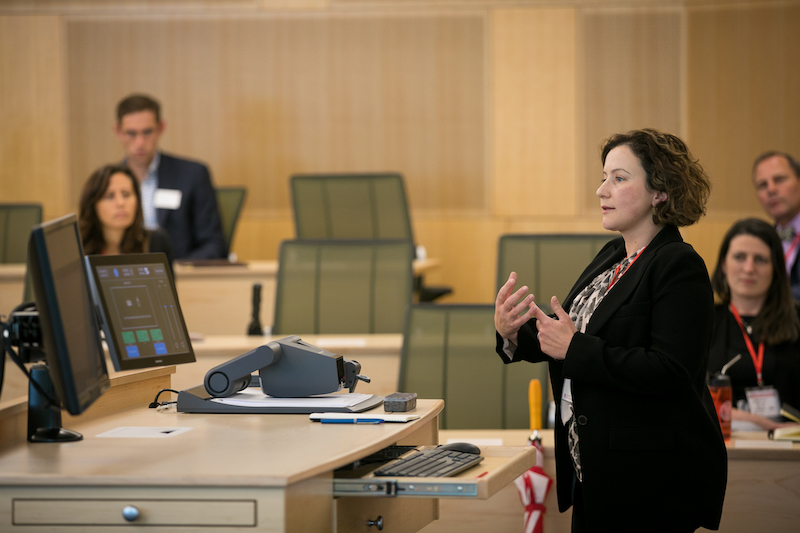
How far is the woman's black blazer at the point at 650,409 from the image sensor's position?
65.2 inches

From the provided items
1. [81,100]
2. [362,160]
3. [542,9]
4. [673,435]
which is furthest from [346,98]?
[673,435]

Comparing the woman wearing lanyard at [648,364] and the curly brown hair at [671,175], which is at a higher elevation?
the curly brown hair at [671,175]

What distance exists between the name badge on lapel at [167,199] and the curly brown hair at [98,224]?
1306 millimetres

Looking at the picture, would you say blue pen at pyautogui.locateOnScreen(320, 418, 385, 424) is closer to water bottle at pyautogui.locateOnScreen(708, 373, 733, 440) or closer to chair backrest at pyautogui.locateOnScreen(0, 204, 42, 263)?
water bottle at pyautogui.locateOnScreen(708, 373, 733, 440)

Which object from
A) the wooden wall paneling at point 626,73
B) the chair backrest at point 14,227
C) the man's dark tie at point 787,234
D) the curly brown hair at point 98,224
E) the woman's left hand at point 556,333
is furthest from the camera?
the wooden wall paneling at point 626,73

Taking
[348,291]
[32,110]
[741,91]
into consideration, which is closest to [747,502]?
[348,291]

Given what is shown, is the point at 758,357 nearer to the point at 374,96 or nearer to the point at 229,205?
the point at 229,205

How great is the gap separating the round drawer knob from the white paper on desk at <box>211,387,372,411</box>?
0.49 meters

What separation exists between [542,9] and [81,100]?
11.5ft

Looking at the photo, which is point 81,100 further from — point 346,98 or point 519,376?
point 519,376

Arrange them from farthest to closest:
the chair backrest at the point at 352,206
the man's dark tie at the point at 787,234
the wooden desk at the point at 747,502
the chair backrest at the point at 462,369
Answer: the chair backrest at the point at 352,206 < the man's dark tie at the point at 787,234 < the chair backrest at the point at 462,369 < the wooden desk at the point at 747,502

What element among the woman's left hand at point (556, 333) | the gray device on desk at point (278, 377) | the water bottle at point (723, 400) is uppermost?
the woman's left hand at point (556, 333)

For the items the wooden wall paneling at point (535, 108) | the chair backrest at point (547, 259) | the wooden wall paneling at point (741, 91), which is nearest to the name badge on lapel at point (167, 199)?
the chair backrest at point (547, 259)

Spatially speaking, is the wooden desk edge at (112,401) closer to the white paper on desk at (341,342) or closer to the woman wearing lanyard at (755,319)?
the white paper on desk at (341,342)
